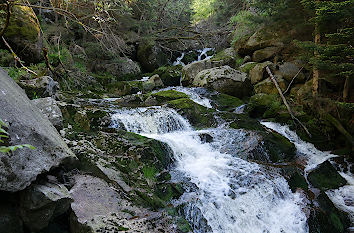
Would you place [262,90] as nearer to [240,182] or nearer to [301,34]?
[301,34]

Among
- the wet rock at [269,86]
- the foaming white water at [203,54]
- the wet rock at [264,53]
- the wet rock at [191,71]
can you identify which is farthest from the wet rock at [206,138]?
the foaming white water at [203,54]

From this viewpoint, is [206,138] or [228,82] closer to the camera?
[206,138]

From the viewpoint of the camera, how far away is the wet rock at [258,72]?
13094 mm

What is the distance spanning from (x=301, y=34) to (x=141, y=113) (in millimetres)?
7772

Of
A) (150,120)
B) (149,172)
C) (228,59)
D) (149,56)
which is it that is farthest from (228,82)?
(149,56)

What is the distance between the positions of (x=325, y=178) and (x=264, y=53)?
31.5 ft

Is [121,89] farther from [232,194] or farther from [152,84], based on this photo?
[232,194]

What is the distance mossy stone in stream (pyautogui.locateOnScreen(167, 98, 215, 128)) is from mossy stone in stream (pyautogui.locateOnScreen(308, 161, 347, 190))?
3.50 meters

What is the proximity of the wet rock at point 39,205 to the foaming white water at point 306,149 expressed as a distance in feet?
21.2

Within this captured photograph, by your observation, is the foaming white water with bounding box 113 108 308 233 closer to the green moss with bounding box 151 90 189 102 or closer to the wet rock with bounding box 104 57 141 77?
the green moss with bounding box 151 90 189 102

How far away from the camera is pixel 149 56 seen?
19.4 metres

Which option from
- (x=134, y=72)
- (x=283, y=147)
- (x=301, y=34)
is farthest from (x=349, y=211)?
(x=134, y=72)

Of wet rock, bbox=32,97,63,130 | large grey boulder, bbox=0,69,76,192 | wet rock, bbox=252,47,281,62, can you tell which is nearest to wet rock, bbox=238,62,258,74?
wet rock, bbox=252,47,281,62

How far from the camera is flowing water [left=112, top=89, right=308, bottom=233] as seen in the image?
173 inches
